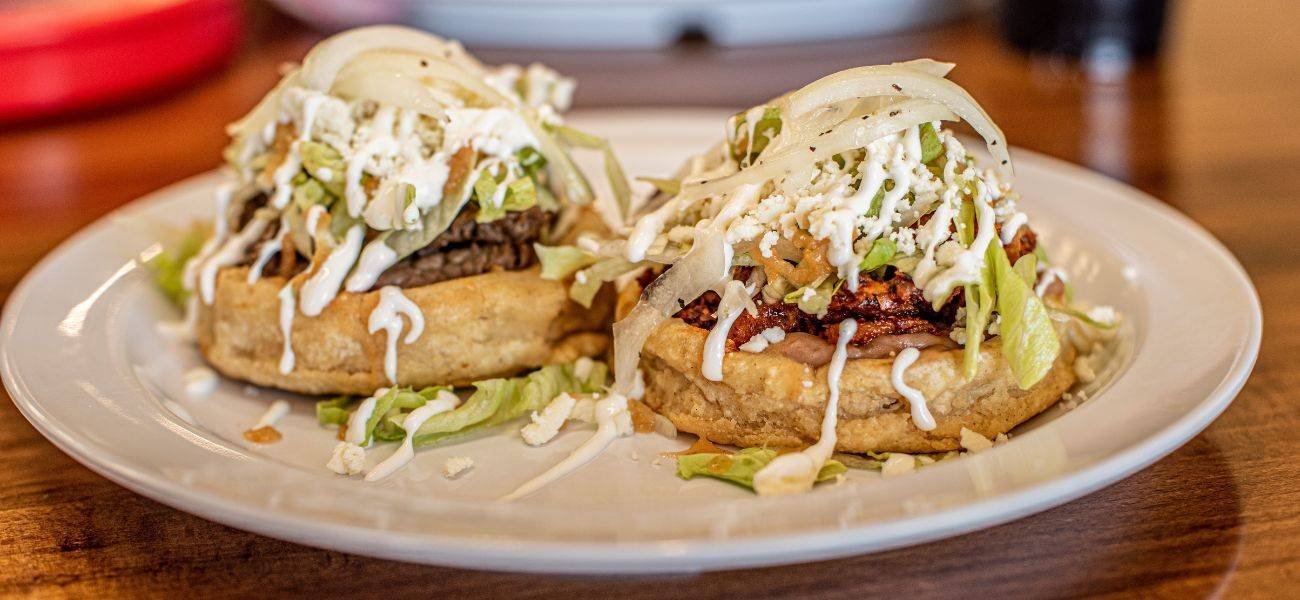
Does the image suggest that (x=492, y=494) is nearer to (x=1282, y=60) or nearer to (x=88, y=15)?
(x=88, y=15)

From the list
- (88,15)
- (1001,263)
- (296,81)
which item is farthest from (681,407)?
(88,15)

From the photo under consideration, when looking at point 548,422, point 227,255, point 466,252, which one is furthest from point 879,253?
point 227,255

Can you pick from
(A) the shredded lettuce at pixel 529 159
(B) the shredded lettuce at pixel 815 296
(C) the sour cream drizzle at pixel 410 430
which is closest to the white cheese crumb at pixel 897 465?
(B) the shredded lettuce at pixel 815 296

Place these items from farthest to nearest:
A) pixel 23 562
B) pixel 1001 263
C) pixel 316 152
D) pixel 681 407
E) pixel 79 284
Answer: pixel 79 284 → pixel 316 152 → pixel 681 407 → pixel 1001 263 → pixel 23 562

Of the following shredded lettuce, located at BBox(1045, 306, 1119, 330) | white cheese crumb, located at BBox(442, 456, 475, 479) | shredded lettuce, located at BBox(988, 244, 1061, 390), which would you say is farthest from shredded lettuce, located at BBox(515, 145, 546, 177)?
shredded lettuce, located at BBox(1045, 306, 1119, 330)

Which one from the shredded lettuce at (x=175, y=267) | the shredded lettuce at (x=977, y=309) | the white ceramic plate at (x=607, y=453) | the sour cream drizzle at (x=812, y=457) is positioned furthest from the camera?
the shredded lettuce at (x=175, y=267)

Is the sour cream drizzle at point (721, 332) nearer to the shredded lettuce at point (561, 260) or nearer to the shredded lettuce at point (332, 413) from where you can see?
the shredded lettuce at point (561, 260)
